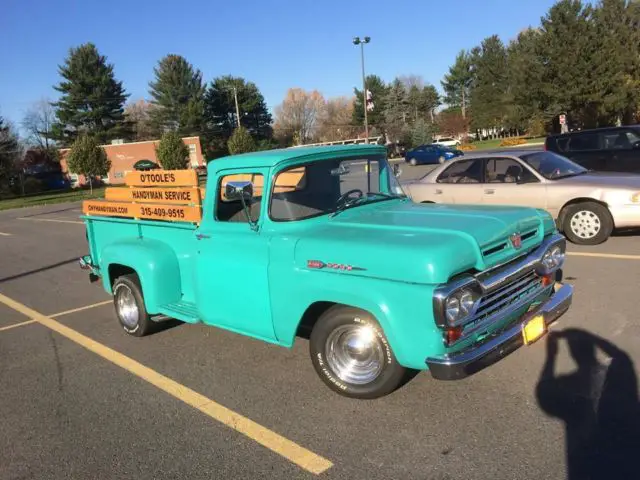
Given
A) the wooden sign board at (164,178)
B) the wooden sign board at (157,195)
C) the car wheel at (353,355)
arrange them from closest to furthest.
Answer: the car wheel at (353,355)
the wooden sign board at (157,195)
the wooden sign board at (164,178)

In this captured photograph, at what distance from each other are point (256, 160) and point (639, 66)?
56.4 m

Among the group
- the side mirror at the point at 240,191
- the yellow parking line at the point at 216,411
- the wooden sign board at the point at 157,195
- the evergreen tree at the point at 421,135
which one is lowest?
the yellow parking line at the point at 216,411

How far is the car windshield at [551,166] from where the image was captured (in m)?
8.84

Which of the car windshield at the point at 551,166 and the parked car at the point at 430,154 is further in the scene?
the parked car at the point at 430,154

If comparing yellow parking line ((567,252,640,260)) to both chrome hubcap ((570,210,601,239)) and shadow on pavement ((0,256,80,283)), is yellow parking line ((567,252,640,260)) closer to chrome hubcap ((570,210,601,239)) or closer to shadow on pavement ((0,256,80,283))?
chrome hubcap ((570,210,601,239))

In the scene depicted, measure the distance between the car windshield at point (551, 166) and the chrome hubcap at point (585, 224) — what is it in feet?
2.46

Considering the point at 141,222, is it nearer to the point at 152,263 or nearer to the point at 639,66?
the point at 152,263

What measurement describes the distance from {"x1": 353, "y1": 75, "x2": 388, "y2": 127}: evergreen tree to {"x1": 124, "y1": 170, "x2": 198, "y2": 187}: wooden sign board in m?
79.2

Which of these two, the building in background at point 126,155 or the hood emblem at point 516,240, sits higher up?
the building in background at point 126,155

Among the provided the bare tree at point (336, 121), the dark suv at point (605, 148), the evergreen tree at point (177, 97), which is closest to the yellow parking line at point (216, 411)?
the dark suv at point (605, 148)

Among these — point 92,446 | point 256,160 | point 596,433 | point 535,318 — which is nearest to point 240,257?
point 256,160

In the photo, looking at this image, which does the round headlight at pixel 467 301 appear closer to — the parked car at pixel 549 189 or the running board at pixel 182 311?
the running board at pixel 182 311

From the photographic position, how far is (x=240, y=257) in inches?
171

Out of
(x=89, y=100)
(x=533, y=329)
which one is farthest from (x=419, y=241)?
(x=89, y=100)
